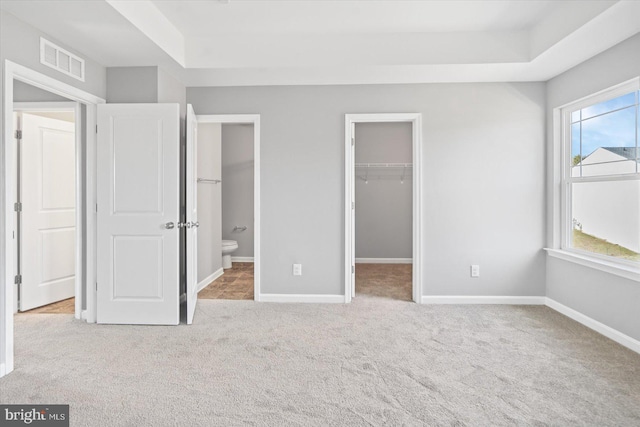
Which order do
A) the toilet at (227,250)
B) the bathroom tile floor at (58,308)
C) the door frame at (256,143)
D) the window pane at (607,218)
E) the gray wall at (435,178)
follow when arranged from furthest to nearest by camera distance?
the toilet at (227,250), the door frame at (256,143), the gray wall at (435,178), the bathroom tile floor at (58,308), the window pane at (607,218)

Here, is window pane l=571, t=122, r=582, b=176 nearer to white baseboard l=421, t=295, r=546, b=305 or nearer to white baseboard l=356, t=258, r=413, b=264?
white baseboard l=421, t=295, r=546, b=305

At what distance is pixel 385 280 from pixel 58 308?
3.82 meters

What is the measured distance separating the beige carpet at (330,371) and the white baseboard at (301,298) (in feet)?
1.45

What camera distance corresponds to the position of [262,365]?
2592mm

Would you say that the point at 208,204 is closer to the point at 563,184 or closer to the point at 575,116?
the point at 563,184

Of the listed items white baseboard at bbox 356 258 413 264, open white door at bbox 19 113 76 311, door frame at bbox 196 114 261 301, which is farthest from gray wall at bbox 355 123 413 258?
open white door at bbox 19 113 76 311

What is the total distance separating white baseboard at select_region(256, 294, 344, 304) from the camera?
4.14m

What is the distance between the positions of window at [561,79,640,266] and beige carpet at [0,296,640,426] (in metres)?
0.77

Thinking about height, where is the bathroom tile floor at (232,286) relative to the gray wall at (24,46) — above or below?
below

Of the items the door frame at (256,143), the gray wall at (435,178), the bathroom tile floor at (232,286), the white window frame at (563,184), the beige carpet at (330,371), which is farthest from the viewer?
the bathroom tile floor at (232,286)

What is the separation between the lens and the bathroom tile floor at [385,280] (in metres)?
4.54

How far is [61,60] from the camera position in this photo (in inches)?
117

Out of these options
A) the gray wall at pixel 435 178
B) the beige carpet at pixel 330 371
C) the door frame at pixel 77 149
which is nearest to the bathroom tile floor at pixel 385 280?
the gray wall at pixel 435 178

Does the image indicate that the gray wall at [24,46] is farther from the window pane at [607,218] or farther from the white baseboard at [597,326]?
the white baseboard at [597,326]
